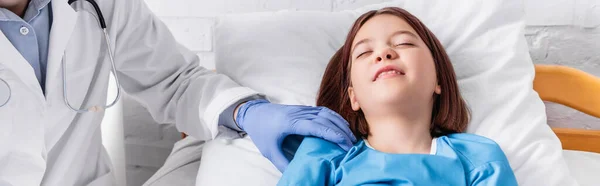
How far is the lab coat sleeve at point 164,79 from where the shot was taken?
1160 millimetres

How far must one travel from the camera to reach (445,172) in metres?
0.92

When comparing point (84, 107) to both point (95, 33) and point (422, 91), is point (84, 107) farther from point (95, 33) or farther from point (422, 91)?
point (422, 91)

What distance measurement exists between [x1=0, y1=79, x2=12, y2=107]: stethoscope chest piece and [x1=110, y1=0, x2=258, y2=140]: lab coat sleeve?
283mm

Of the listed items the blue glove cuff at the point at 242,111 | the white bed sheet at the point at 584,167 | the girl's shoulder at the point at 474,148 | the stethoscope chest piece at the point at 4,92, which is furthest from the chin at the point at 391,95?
the stethoscope chest piece at the point at 4,92

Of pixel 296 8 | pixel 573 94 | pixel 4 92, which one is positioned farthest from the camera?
pixel 296 8

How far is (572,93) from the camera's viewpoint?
52.9 inches

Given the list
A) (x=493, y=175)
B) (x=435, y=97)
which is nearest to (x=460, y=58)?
(x=435, y=97)

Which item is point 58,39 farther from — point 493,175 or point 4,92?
point 493,175

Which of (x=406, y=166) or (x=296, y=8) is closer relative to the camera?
(x=406, y=166)

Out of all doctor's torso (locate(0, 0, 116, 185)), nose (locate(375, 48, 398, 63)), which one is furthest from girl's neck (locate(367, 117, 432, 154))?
doctor's torso (locate(0, 0, 116, 185))

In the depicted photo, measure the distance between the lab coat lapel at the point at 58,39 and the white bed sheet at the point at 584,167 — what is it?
1.01 meters

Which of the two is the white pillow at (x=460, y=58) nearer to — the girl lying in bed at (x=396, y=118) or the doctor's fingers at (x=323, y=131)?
the girl lying in bed at (x=396, y=118)

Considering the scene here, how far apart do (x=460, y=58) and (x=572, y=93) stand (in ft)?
1.09

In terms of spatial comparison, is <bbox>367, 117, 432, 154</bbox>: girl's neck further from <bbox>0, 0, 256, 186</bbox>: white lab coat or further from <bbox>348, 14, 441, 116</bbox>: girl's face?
<bbox>0, 0, 256, 186</bbox>: white lab coat
